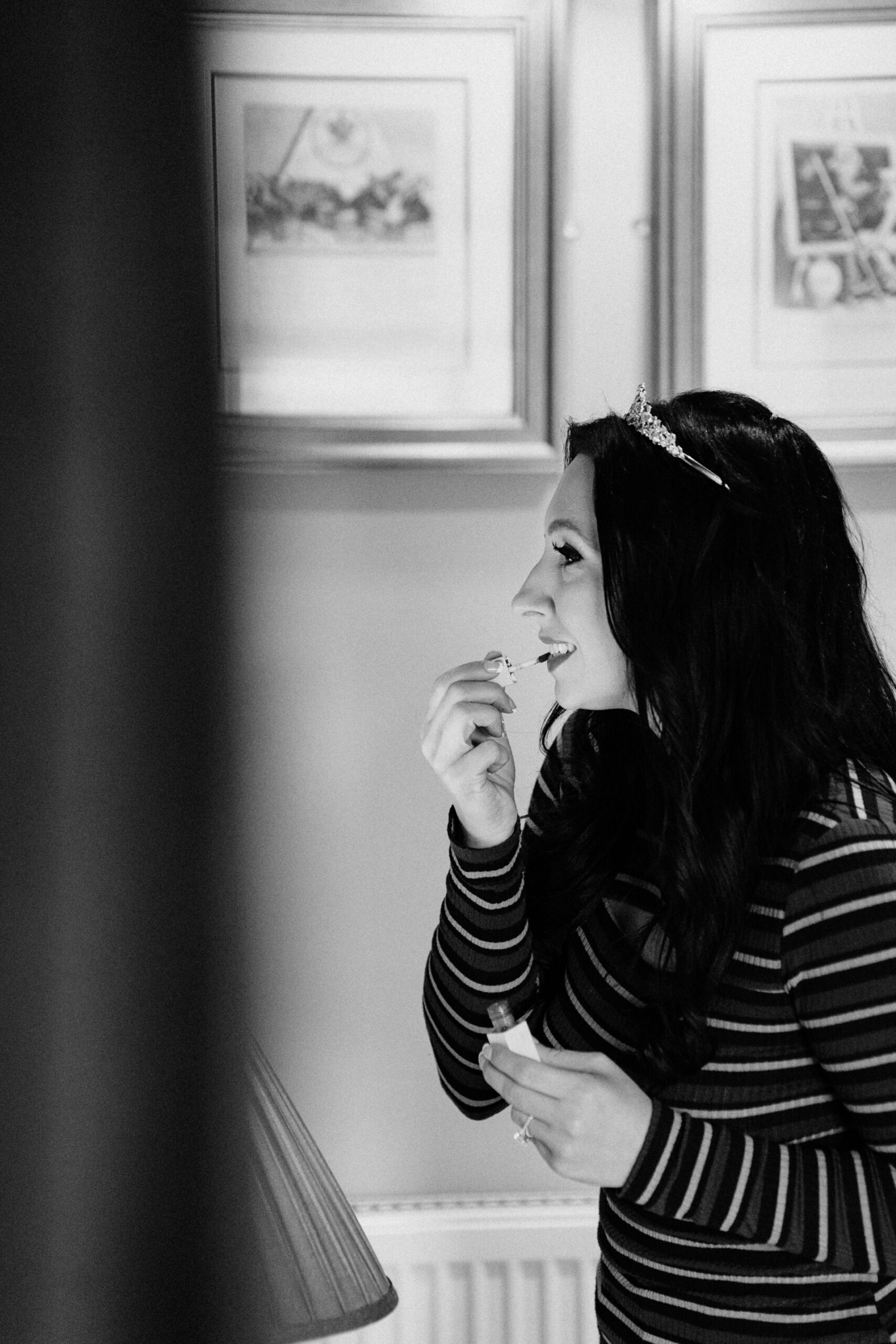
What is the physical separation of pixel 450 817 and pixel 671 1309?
418 mm

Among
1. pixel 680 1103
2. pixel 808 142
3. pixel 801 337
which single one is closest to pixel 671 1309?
pixel 680 1103

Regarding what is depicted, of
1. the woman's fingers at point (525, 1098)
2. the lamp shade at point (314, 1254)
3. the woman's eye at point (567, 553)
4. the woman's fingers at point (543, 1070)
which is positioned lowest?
the lamp shade at point (314, 1254)

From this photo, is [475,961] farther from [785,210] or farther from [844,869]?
[785,210]

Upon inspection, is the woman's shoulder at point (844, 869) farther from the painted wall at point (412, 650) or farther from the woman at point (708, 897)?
the painted wall at point (412, 650)

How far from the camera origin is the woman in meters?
0.86

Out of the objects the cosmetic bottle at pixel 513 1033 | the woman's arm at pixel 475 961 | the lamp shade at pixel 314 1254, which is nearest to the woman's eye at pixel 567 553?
the woman's arm at pixel 475 961

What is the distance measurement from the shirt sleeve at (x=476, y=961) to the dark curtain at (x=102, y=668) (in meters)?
0.95

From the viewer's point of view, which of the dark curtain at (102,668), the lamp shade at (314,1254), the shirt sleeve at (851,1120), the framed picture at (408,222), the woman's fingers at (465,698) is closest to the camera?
the dark curtain at (102,668)

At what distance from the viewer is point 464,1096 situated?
1138 mm

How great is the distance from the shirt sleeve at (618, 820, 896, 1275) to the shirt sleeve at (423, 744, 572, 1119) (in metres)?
0.22

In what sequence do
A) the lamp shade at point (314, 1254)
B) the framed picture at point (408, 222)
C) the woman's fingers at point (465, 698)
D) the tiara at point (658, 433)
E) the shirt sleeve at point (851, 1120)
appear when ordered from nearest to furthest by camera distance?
the lamp shade at point (314, 1254)
the shirt sleeve at point (851, 1120)
the tiara at point (658, 433)
the woman's fingers at point (465, 698)
the framed picture at point (408, 222)

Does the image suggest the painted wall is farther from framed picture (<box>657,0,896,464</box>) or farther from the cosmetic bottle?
the cosmetic bottle

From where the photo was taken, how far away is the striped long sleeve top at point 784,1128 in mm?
842

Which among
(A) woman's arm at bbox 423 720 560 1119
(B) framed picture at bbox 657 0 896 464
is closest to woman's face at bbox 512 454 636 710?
(A) woman's arm at bbox 423 720 560 1119
